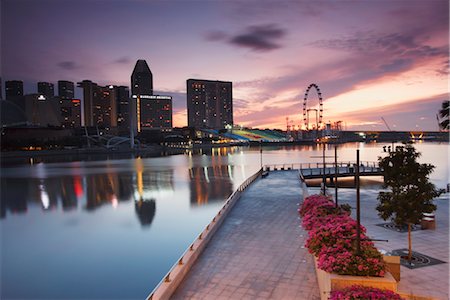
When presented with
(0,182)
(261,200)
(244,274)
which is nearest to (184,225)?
(261,200)

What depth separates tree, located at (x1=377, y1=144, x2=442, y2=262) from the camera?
13.0 m

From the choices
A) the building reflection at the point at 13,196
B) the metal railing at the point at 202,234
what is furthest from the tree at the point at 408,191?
the building reflection at the point at 13,196

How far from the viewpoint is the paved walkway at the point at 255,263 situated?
10414mm

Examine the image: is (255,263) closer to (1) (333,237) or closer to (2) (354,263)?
(1) (333,237)

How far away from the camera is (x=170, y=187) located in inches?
1917

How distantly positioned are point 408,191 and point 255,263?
6733mm

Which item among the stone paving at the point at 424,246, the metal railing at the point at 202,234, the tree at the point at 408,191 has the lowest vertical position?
the stone paving at the point at 424,246

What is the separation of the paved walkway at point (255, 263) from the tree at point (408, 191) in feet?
12.8

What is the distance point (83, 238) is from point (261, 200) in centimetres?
1356

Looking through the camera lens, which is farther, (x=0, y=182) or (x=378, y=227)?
(x=0, y=182)

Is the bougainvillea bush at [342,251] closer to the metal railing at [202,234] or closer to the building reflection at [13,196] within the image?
the metal railing at [202,234]

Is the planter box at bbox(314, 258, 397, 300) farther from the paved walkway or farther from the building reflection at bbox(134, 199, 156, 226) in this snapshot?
the building reflection at bbox(134, 199, 156, 226)

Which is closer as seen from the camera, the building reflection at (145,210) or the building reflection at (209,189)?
the building reflection at (145,210)

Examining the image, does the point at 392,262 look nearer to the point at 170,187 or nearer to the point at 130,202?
the point at 130,202
